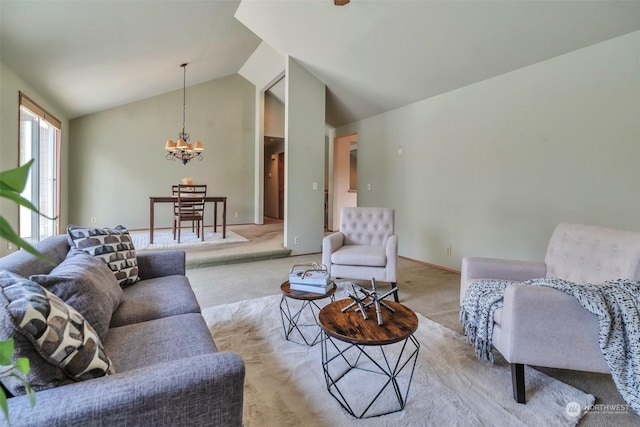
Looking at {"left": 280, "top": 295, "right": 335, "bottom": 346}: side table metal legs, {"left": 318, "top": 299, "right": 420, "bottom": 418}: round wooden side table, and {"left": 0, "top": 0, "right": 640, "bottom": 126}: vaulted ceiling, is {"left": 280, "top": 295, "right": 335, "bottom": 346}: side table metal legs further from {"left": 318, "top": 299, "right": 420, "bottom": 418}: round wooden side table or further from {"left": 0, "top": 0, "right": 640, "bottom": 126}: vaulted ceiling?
{"left": 0, "top": 0, "right": 640, "bottom": 126}: vaulted ceiling

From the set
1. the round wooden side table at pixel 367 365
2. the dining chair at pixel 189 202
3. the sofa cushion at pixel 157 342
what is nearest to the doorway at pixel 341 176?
the dining chair at pixel 189 202

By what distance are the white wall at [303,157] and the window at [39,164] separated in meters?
3.02

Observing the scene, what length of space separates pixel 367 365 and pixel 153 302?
1.26 meters

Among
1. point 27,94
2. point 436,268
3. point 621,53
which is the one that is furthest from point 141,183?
point 621,53

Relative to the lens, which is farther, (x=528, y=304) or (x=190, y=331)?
(x=528, y=304)

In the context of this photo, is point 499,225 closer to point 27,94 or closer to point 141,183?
point 27,94

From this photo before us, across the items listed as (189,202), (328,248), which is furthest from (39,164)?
(328,248)

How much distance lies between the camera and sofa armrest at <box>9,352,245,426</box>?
30.0 inches

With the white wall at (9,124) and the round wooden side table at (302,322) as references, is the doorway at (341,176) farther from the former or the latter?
the white wall at (9,124)

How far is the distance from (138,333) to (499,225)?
3.38 metres

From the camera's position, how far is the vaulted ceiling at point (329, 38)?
8.41 feet

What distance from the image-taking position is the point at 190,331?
1400 millimetres

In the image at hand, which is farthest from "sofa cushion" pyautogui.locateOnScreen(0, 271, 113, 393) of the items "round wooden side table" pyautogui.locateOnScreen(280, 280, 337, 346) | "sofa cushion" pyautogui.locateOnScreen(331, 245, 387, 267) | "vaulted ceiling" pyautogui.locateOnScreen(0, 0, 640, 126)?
"vaulted ceiling" pyautogui.locateOnScreen(0, 0, 640, 126)

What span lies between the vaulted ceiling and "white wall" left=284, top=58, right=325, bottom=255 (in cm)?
26
